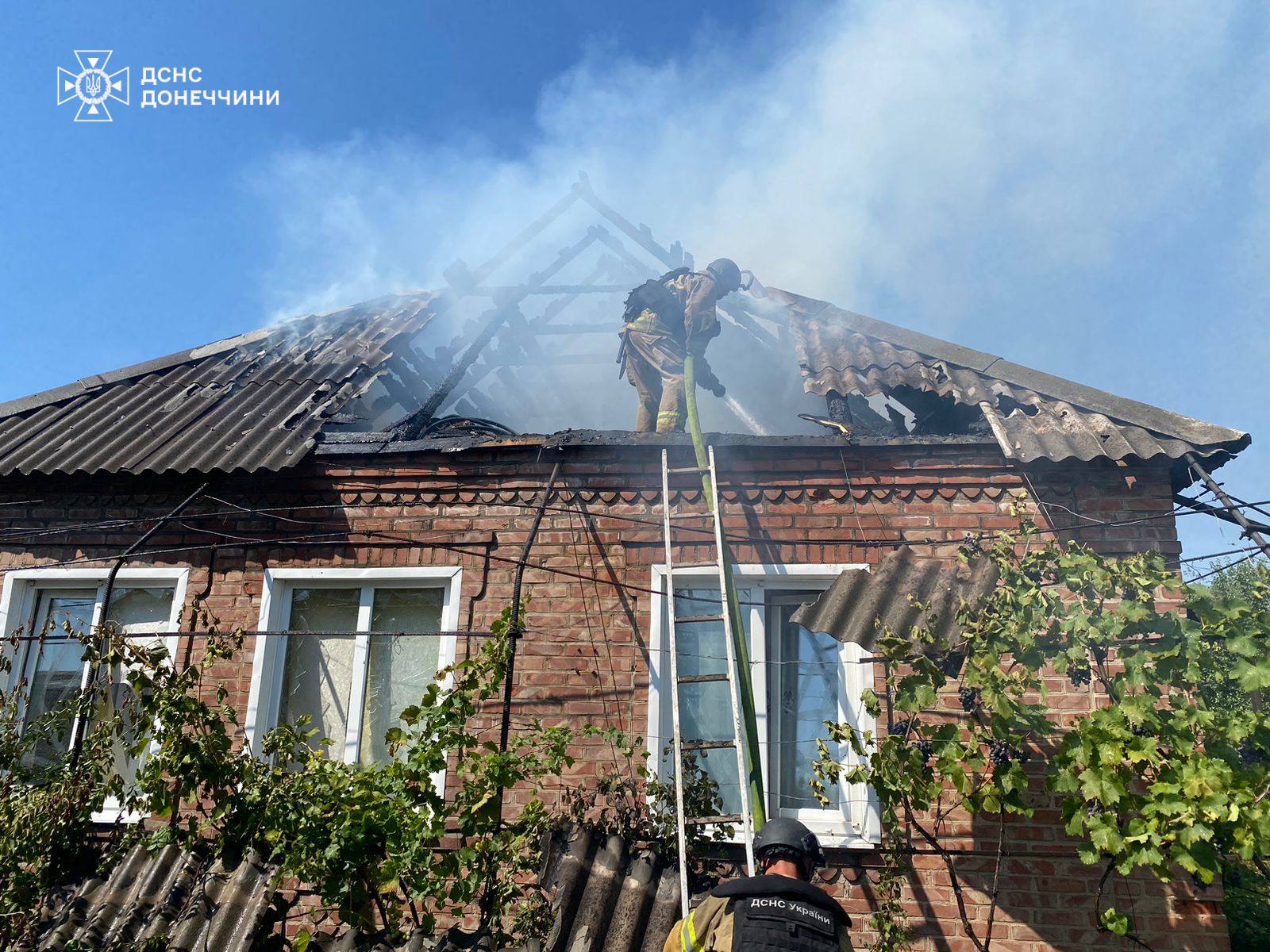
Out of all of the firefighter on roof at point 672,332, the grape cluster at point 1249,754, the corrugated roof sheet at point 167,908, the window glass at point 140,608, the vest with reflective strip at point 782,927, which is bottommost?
the corrugated roof sheet at point 167,908

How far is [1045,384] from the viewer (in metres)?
6.17

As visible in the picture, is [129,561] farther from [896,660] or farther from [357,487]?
[896,660]

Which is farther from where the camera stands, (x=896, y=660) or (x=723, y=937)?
(x=896, y=660)

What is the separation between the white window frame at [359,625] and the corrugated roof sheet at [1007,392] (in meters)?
2.91

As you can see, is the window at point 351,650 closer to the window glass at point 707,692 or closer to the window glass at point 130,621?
the window glass at point 130,621

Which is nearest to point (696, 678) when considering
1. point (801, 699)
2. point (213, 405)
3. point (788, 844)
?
point (801, 699)

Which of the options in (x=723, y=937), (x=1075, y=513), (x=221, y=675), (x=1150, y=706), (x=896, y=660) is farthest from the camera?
(x=221, y=675)

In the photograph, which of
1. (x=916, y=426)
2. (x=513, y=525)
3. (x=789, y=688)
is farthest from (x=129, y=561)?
(x=916, y=426)

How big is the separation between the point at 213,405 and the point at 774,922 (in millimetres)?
5923

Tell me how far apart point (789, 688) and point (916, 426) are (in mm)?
2243

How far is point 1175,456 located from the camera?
5340 mm

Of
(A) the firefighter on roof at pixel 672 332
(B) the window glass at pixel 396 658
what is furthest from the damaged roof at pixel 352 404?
(B) the window glass at pixel 396 658

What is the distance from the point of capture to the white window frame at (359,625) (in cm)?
585

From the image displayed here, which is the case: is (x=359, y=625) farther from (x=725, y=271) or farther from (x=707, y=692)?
(x=725, y=271)
